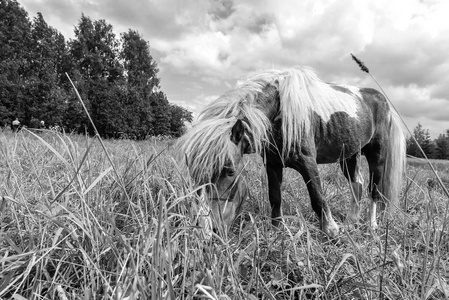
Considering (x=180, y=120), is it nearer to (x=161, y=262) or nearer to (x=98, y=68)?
(x=161, y=262)

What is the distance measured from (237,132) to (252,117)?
191 millimetres

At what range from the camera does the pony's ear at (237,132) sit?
7.32 feet

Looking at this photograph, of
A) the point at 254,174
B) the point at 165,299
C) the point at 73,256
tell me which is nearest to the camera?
the point at 165,299

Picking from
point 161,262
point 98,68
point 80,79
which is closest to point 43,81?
point 80,79

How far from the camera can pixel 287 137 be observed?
252 cm

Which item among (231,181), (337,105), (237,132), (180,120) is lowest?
(231,181)

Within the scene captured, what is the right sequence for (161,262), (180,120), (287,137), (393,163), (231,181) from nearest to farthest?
(161,262)
(231,181)
(287,137)
(393,163)
(180,120)

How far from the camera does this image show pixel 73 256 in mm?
1298

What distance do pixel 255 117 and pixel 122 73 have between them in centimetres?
3556

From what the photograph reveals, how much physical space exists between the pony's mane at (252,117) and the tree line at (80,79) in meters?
22.5

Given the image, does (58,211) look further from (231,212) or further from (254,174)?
(254,174)

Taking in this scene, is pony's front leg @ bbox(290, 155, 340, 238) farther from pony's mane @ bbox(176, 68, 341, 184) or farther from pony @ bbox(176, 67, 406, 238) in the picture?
pony's mane @ bbox(176, 68, 341, 184)

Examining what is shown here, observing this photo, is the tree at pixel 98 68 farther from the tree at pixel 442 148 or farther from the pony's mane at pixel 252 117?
the tree at pixel 442 148

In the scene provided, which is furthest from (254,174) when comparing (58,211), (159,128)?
(159,128)
